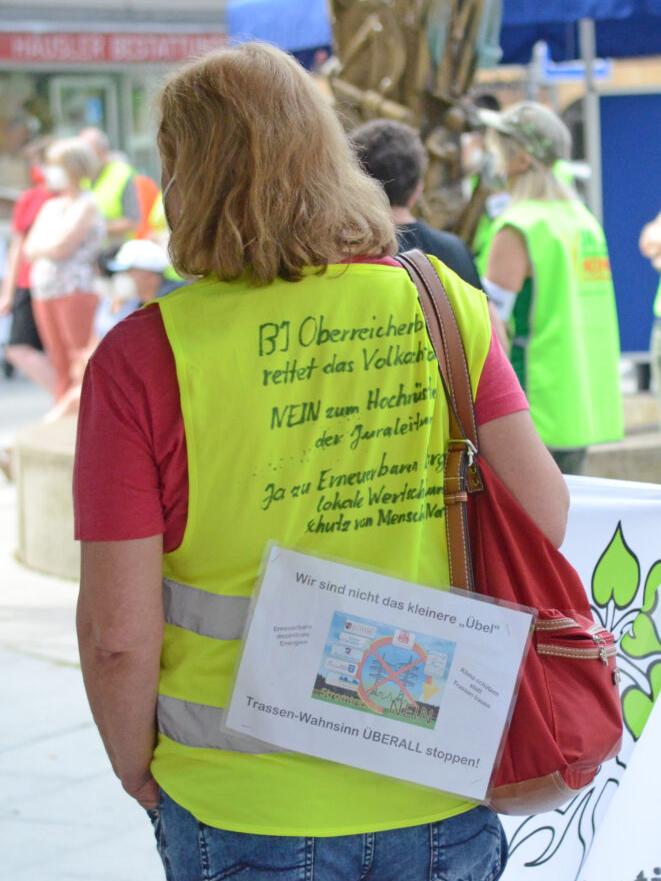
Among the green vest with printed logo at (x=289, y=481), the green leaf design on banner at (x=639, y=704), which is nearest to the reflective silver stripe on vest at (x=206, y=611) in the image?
the green vest with printed logo at (x=289, y=481)

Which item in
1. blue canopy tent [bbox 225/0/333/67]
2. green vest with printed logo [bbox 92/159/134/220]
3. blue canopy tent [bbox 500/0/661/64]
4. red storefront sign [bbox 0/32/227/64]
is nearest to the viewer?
blue canopy tent [bbox 225/0/333/67]

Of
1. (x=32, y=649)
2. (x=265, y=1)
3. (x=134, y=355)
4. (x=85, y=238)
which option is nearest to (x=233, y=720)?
(x=134, y=355)

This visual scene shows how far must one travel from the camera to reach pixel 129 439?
67.4 inches

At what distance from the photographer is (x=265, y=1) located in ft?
35.7

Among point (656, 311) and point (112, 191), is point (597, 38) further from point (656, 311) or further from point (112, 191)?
point (656, 311)

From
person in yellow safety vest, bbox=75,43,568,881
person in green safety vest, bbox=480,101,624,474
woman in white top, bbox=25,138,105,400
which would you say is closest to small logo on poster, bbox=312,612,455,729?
person in yellow safety vest, bbox=75,43,568,881

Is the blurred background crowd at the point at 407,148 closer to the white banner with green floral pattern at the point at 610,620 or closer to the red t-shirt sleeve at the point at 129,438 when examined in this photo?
the red t-shirt sleeve at the point at 129,438

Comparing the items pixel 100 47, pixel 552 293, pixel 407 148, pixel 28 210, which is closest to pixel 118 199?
pixel 28 210

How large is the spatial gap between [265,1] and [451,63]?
17.1 feet

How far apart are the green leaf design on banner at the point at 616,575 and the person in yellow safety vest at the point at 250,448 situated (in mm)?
1092

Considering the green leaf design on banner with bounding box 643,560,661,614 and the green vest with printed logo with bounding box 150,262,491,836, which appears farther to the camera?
the green leaf design on banner with bounding box 643,560,661,614

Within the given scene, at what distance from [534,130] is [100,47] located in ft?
58.8

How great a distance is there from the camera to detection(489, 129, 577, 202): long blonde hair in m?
5.27

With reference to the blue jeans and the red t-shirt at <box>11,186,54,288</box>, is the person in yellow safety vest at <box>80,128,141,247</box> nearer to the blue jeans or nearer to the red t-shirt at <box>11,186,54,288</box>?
the red t-shirt at <box>11,186,54,288</box>
